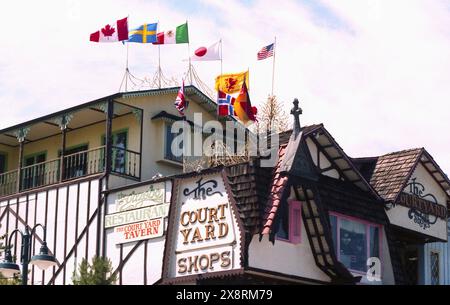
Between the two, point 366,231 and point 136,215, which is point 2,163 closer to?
point 136,215

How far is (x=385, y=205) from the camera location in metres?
30.9

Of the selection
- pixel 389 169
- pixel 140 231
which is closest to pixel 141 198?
pixel 140 231

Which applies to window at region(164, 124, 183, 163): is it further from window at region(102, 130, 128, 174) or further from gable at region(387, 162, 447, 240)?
gable at region(387, 162, 447, 240)

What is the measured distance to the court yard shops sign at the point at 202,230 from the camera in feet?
88.5

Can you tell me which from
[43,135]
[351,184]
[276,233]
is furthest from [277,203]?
[43,135]

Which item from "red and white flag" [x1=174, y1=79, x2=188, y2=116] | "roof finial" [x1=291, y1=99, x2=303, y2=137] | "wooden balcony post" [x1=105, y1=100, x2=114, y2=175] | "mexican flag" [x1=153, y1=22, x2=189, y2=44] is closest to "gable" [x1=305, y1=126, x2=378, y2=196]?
"roof finial" [x1=291, y1=99, x2=303, y2=137]

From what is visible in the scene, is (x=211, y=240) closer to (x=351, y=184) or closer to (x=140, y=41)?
(x=351, y=184)

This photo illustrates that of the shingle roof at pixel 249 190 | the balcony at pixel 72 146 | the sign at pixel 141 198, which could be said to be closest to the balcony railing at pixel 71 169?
the balcony at pixel 72 146

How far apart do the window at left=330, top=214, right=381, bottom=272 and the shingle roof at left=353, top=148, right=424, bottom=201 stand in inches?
48.3

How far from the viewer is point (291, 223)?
91.8 ft

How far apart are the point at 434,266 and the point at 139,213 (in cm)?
995

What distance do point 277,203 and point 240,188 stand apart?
108 centimetres
